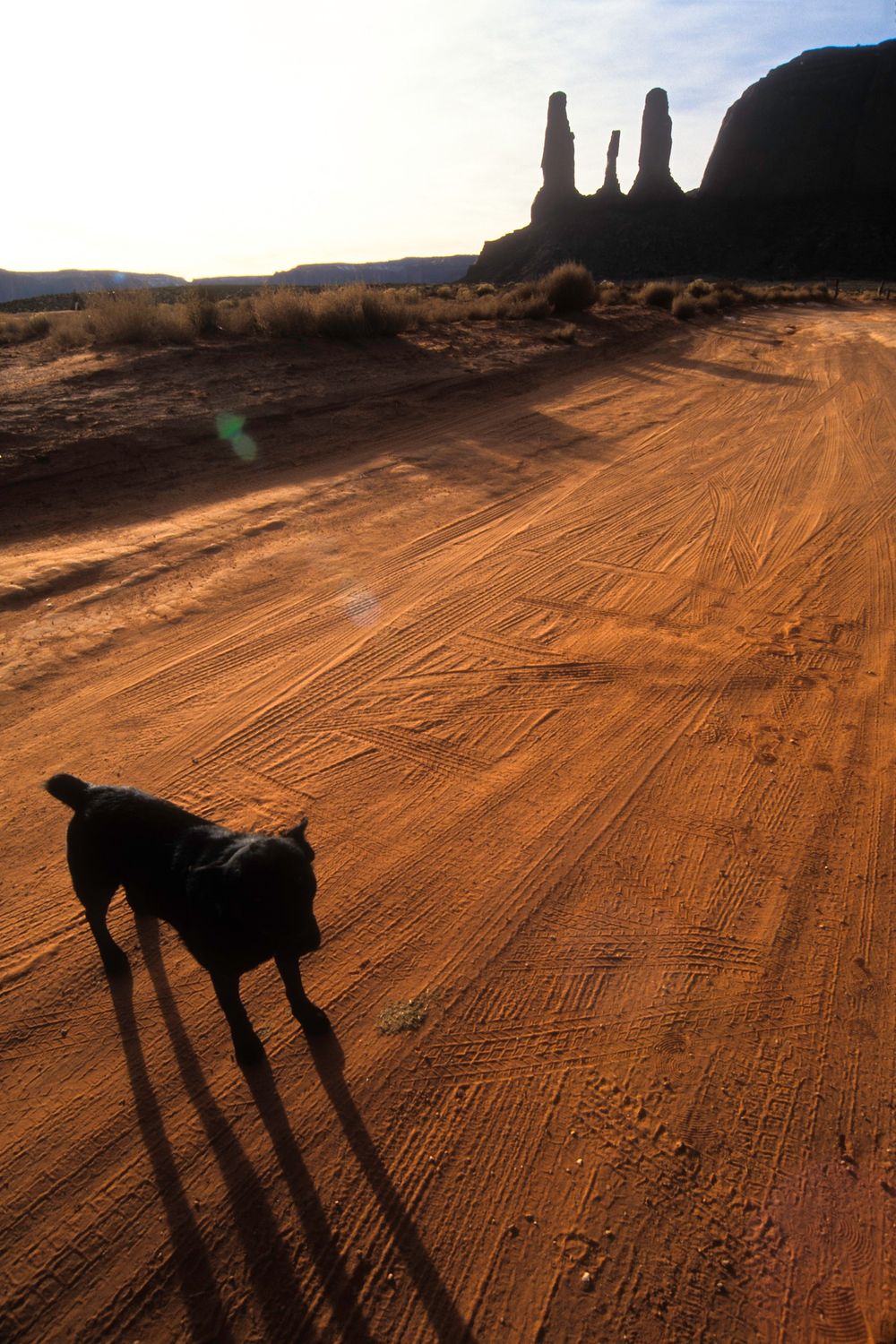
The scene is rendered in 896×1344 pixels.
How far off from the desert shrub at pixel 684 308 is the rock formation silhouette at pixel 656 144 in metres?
74.0

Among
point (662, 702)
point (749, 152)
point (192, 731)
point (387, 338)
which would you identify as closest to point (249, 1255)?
point (192, 731)

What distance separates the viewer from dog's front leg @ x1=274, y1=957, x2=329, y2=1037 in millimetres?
2826

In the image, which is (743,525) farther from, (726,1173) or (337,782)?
(726,1173)

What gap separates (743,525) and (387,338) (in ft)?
33.7

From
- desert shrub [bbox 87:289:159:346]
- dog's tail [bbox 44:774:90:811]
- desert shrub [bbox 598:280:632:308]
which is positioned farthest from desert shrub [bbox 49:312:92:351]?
desert shrub [bbox 598:280:632:308]

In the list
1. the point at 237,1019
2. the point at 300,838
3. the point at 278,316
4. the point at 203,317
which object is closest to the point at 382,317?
the point at 278,316

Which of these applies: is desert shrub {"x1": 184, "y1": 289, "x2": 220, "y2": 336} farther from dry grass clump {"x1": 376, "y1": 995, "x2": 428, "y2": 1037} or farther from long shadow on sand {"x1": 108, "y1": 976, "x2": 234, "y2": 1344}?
dry grass clump {"x1": 376, "y1": 995, "x2": 428, "y2": 1037}

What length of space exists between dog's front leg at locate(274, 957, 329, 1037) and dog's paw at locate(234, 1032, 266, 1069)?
0.18 metres

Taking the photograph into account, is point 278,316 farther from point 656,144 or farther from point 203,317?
point 656,144

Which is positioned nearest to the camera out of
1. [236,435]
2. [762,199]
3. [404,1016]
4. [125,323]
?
[404,1016]

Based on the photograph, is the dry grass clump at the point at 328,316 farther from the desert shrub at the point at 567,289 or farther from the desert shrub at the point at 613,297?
the desert shrub at the point at 613,297

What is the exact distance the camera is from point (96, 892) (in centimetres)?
302

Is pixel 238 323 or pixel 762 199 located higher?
pixel 762 199

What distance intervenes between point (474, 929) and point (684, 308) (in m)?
24.1
